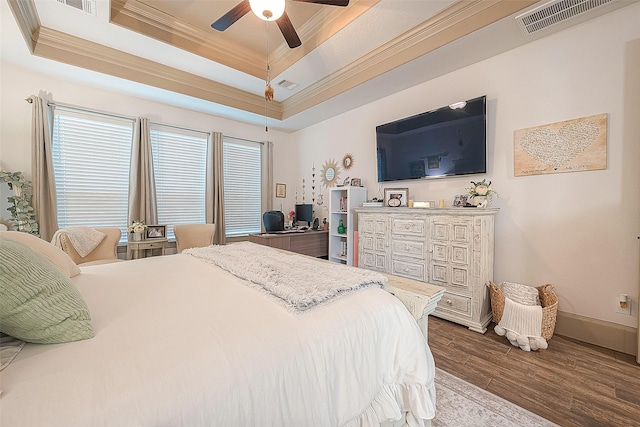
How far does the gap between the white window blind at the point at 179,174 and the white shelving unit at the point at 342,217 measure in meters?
2.21

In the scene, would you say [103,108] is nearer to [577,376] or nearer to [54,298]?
[54,298]

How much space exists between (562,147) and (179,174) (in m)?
4.78

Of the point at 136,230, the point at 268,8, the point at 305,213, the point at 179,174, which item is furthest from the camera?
the point at 305,213

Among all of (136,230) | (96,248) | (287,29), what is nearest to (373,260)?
(287,29)

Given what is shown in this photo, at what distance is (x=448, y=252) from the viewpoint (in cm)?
252

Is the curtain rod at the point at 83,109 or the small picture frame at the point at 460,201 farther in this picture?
the curtain rod at the point at 83,109

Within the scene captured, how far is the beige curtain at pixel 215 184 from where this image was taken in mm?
4078

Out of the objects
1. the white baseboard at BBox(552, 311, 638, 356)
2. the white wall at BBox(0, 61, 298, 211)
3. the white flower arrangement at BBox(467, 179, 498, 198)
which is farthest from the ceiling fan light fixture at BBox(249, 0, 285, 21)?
the white baseboard at BBox(552, 311, 638, 356)

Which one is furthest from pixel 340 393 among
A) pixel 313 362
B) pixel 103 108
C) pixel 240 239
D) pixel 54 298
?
pixel 103 108

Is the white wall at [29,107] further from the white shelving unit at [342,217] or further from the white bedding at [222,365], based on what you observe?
the white bedding at [222,365]

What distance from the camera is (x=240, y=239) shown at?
4461mm

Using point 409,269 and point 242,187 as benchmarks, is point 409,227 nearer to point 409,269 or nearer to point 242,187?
point 409,269

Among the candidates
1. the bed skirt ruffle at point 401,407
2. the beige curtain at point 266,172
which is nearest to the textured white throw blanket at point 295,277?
the bed skirt ruffle at point 401,407

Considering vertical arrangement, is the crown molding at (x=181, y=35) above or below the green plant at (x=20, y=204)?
above
